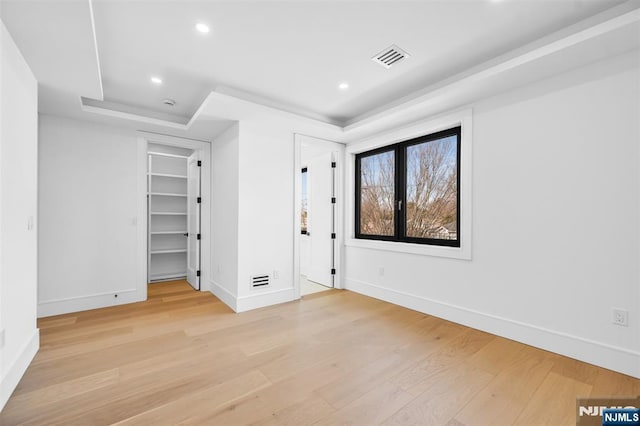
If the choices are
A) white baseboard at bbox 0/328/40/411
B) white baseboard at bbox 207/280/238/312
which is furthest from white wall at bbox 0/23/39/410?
white baseboard at bbox 207/280/238/312

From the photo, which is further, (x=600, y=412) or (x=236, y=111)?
(x=236, y=111)

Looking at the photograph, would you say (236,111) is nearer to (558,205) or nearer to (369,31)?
(369,31)

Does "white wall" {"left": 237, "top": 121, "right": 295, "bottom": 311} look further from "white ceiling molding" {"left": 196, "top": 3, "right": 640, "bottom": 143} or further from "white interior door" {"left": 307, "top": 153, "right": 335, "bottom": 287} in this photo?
"white interior door" {"left": 307, "top": 153, "right": 335, "bottom": 287}

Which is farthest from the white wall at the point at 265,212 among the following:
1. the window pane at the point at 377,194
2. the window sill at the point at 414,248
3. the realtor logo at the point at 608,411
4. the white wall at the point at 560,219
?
the realtor logo at the point at 608,411

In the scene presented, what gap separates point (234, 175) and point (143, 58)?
60.0 inches

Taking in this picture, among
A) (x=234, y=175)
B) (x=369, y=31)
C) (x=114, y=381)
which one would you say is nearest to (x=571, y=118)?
(x=369, y=31)

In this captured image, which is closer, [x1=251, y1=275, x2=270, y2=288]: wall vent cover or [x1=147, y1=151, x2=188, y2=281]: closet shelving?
[x1=251, y1=275, x2=270, y2=288]: wall vent cover

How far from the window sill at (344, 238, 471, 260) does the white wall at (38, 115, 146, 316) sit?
3129mm

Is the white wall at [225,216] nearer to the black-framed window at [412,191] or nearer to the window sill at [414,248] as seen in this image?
the window sill at [414,248]

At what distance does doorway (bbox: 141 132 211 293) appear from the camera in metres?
4.86

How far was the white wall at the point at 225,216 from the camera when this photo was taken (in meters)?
3.66

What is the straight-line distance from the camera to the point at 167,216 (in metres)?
5.54

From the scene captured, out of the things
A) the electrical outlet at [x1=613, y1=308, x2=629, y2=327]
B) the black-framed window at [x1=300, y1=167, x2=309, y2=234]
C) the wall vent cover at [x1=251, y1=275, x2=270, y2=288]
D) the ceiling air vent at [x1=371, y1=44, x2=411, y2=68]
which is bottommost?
the wall vent cover at [x1=251, y1=275, x2=270, y2=288]

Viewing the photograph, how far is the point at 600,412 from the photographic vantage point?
173cm
